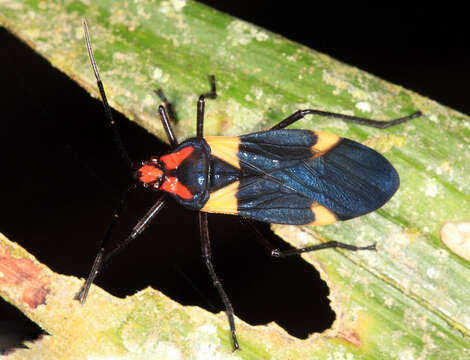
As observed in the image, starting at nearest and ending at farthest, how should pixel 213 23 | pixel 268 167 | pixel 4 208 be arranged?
1. pixel 268 167
2. pixel 213 23
3. pixel 4 208

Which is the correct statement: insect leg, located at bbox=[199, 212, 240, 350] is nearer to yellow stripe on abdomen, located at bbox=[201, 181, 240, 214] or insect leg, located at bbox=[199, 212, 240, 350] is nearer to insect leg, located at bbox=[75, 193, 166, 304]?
yellow stripe on abdomen, located at bbox=[201, 181, 240, 214]

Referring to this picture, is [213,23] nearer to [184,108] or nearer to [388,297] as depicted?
[184,108]

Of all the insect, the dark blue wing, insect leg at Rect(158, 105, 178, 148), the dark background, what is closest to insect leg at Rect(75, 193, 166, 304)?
the insect

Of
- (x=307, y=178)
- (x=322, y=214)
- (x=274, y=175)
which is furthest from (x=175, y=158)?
(x=322, y=214)

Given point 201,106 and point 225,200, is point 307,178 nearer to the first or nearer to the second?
point 225,200

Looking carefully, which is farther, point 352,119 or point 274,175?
point 352,119

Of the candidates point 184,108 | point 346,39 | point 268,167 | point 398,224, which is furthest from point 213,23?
point 398,224

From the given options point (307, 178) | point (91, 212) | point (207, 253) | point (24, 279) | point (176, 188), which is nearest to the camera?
point (24, 279)
